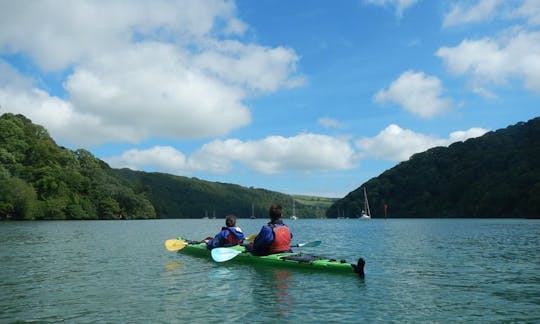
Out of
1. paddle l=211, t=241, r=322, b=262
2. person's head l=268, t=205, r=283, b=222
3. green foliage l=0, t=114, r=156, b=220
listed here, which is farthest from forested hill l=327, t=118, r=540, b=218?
person's head l=268, t=205, r=283, b=222

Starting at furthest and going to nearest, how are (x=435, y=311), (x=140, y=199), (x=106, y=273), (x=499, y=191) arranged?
(x=140, y=199)
(x=499, y=191)
(x=106, y=273)
(x=435, y=311)

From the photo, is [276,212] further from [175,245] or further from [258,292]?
[175,245]

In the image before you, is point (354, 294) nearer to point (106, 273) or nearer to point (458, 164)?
point (106, 273)

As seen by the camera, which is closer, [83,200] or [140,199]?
[83,200]

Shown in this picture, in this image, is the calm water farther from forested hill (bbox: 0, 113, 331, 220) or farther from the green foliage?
the green foliage

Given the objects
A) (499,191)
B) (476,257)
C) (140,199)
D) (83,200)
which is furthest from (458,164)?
(476,257)

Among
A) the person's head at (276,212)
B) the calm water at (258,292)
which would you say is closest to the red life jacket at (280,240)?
the person's head at (276,212)

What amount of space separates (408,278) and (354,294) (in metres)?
4.60

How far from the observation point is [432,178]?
171500mm

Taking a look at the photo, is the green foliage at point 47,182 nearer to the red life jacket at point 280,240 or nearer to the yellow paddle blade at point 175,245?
the yellow paddle blade at point 175,245

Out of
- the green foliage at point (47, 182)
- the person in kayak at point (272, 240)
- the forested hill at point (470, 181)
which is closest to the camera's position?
the person in kayak at point (272, 240)

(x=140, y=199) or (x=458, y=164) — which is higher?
(x=458, y=164)

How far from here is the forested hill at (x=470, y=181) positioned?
12544cm

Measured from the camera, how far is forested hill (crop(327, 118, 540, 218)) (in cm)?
12544
